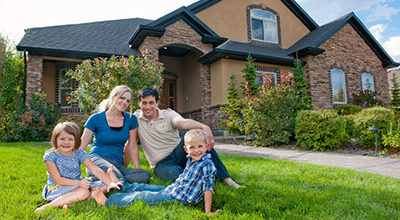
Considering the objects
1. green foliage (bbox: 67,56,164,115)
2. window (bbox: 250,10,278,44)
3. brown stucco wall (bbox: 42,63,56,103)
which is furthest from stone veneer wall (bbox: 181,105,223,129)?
brown stucco wall (bbox: 42,63,56,103)

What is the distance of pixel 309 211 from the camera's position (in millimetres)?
2150

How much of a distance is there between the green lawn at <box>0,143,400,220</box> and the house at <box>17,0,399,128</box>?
22.7ft

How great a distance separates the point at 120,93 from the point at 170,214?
1.61 meters

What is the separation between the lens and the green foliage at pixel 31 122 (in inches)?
317

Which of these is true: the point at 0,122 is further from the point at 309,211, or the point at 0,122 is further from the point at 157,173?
the point at 309,211

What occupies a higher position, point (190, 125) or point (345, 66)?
point (345, 66)

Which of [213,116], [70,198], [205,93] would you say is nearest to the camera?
[70,198]

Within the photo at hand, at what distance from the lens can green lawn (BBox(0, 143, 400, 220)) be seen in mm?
2031

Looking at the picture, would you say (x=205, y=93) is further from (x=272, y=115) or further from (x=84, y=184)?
(x=84, y=184)

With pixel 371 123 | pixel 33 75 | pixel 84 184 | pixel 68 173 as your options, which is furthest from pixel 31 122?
pixel 371 123

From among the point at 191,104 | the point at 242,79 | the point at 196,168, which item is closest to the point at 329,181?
the point at 196,168

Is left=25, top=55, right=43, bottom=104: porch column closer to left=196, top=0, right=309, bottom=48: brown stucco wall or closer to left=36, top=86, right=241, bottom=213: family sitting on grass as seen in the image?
left=196, top=0, right=309, bottom=48: brown stucco wall

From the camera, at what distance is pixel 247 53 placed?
11.1 meters

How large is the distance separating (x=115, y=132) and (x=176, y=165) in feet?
2.70
